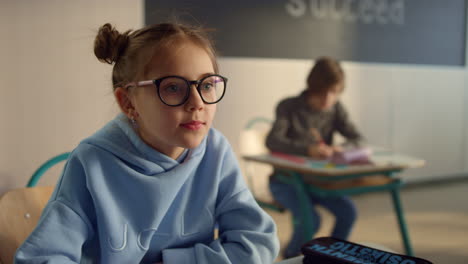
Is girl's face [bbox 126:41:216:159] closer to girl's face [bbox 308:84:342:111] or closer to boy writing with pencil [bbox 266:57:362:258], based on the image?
boy writing with pencil [bbox 266:57:362:258]

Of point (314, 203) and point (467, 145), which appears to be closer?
point (314, 203)

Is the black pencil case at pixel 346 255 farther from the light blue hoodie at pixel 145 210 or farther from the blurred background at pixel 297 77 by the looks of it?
the blurred background at pixel 297 77

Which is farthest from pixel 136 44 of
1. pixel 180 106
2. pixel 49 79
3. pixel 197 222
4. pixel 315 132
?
pixel 315 132

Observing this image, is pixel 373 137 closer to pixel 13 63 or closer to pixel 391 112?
pixel 391 112

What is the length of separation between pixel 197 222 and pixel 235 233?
0.28 feet

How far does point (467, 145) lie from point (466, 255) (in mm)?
2667

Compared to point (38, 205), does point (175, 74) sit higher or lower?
higher

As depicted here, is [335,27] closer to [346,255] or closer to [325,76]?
[325,76]

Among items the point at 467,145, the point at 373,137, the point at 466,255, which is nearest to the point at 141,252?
the point at 466,255

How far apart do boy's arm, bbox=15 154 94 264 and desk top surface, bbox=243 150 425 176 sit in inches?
53.2

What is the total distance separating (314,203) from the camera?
2.45 m

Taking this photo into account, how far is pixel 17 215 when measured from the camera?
1.17 meters

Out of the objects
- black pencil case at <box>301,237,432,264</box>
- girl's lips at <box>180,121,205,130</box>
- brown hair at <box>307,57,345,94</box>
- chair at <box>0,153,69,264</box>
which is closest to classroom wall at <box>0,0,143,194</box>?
chair at <box>0,153,69,264</box>

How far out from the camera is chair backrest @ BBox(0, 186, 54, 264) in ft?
3.58
